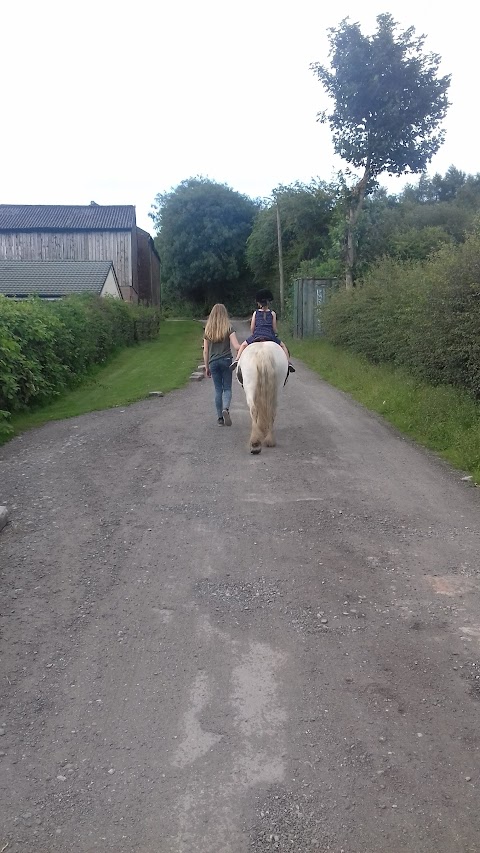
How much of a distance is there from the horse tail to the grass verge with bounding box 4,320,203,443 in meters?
3.91

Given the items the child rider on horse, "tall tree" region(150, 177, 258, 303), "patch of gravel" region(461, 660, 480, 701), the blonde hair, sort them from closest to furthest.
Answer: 1. "patch of gravel" region(461, 660, 480, 701)
2. the child rider on horse
3. the blonde hair
4. "tall tree" region(150, 177, 258, 303)

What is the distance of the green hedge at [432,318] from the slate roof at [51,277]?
48.0ft

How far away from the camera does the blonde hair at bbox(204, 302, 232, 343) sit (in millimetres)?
10406

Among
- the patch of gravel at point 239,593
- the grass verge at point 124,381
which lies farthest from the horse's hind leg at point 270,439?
the patch of gravel at point 239,593

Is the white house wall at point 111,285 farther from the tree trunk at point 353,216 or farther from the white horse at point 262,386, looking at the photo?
the white horse at point 262,386

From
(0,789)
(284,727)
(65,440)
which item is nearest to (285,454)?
(65,440)

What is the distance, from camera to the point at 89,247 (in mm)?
45219

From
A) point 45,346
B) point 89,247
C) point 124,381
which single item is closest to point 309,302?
point 124,381

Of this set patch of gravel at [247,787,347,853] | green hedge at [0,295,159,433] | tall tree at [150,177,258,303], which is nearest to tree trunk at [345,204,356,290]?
green hedge at [0,295,159,433]

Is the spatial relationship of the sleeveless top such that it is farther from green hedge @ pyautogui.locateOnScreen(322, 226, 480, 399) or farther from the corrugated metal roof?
the corrugated metal roof

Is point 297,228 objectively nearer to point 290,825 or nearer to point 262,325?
point 262,325

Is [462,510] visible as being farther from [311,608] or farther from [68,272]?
[68,272]

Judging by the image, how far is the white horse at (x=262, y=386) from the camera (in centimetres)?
891

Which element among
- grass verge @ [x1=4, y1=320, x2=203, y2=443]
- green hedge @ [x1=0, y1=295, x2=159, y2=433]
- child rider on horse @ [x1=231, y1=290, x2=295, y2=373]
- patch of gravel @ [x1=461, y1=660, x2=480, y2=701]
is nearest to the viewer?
patch of gravel @ [x1=461, y1=660, x2=480, y2=701]
